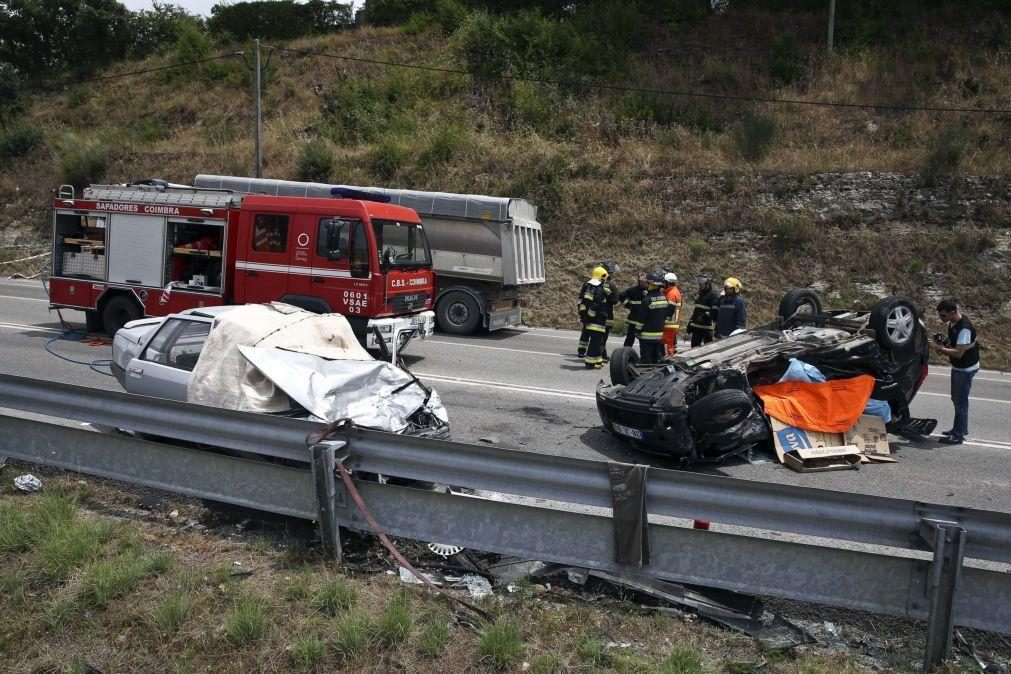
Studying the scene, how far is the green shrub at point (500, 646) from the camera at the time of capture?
364cm

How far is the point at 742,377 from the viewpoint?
24.6ft

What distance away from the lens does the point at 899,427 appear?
838 centimetres

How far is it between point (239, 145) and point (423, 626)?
31.1 m

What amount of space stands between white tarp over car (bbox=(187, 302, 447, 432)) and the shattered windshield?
508 centimetres

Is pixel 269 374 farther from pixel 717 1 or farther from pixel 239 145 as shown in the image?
pixel 717 1

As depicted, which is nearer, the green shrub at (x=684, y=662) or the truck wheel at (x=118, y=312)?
the green shrub at (x=684, y=662)

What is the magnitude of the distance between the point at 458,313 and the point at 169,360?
30.8 feet

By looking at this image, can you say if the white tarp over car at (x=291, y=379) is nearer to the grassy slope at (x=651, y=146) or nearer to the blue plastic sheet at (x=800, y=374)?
the blue plastic sheet at (x=800, y=374)

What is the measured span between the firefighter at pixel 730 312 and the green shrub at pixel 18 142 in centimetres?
3324

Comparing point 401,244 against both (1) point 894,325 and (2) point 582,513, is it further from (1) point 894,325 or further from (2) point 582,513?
(2) point 582,513

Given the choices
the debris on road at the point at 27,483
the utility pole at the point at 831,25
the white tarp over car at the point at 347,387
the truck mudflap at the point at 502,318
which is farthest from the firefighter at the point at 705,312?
the utility pole at the point at 831,25

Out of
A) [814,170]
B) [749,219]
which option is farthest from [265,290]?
[814,170]

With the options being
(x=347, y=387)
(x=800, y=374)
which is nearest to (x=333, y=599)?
(x=347, y=387)

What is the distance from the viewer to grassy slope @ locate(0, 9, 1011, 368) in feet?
64.7
